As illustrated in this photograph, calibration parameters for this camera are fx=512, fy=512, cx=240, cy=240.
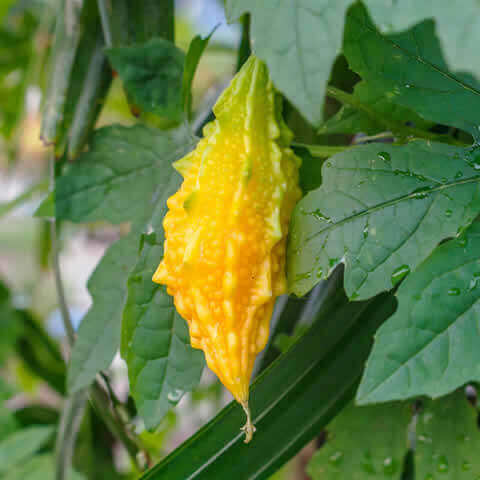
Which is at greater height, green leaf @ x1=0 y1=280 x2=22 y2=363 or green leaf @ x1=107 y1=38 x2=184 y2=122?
green leaf @ x1=107 y1=38 x2=184 y2=122

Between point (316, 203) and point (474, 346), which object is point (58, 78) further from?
point (474, 346)

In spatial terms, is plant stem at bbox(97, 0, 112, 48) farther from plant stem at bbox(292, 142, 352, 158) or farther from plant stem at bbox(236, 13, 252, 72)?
plant stem at bbox(292, 142, 352, 158)

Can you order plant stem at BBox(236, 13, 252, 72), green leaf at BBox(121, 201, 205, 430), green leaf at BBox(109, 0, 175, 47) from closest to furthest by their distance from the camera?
green leaf at BBox(121, 201, 205, 430) → plant stem at BBox(236, 13, 252, 72) → green leaf at BBox(109, 0, 175, 47)

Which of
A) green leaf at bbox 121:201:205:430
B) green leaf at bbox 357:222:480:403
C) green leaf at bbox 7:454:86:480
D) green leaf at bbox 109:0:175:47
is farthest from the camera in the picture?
green leaf at bbox 7:454:86:480

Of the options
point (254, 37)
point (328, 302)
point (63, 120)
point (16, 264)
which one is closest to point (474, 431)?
point (328, 302)

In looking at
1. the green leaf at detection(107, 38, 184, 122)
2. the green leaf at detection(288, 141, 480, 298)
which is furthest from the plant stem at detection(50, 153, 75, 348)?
the green leaf at detection(288, 141, 480, 298)

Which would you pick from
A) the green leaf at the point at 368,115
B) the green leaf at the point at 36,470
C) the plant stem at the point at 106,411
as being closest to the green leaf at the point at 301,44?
the green leaf at the point at 368,115

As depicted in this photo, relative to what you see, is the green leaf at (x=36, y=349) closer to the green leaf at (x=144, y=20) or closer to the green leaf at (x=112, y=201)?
the green leaf at (x=112, y=201)
